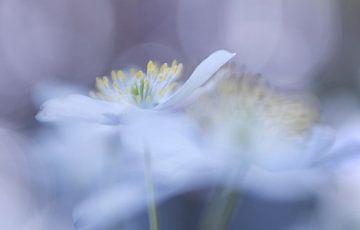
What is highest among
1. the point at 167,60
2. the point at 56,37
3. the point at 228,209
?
the point at 56,37

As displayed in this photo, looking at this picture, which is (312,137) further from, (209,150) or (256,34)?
(256,34)

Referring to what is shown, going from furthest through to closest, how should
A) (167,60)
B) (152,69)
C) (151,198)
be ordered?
(167,60) → (152,69) → (151,198)

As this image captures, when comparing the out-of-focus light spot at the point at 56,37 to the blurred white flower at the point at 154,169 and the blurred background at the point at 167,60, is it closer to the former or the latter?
the blurred background at the point at 167,60

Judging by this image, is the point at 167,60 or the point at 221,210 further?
the point at 167,60

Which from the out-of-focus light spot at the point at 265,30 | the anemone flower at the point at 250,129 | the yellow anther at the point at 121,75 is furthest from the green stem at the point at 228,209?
the out-of-focus light spot at the point at 265,30

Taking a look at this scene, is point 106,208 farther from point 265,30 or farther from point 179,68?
point 265,30

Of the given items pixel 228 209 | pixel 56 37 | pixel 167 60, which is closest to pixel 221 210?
pixel 228 209
